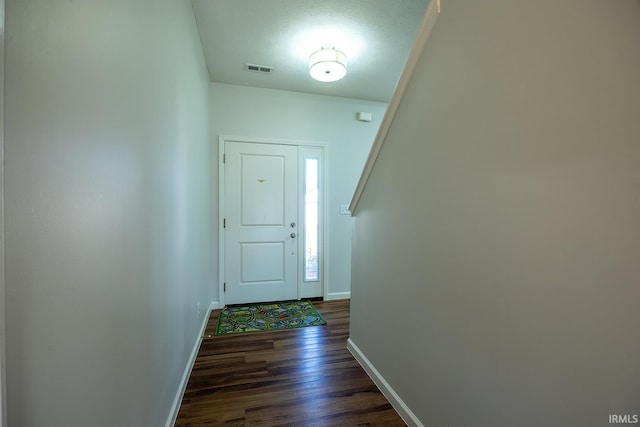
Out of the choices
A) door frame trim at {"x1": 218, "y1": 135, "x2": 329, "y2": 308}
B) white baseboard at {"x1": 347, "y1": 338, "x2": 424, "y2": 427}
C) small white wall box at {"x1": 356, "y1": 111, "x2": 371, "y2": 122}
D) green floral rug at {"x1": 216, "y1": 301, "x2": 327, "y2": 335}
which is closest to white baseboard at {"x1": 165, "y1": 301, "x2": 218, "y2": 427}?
green floral rug at {"x1": 216, "y1": 301, "x2": 327, "y2": 335}

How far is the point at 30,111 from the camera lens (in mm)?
530

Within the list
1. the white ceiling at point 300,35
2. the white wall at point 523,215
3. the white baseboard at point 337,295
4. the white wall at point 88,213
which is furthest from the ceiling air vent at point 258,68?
the white baseboard at point 337,295

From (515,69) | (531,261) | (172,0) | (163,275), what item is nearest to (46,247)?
(163,275)

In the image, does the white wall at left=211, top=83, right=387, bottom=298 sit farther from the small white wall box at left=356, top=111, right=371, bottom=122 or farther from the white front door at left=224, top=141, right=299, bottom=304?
the white front door at left=224, top=141, right=299, bottom=304

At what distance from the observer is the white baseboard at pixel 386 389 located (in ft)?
4.77

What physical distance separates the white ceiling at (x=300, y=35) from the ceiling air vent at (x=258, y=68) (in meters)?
0.05

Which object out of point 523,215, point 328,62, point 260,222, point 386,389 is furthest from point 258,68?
point 386,389

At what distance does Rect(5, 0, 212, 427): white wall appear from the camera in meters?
0.51

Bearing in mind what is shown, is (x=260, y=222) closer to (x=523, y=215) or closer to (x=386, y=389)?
(x=386, y=389)

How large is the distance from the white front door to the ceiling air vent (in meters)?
0.84

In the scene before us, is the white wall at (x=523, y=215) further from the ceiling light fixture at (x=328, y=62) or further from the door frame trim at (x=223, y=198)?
the door frame trim at (x=223, y=198)

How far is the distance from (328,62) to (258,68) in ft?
2.89

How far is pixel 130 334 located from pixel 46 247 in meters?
0.54

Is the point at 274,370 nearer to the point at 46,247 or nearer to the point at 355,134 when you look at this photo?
the point at 46,247
